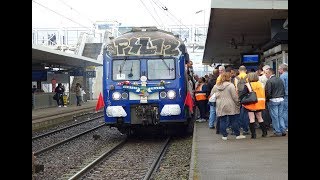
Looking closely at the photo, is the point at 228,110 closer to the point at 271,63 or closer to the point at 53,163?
the point at 53,163

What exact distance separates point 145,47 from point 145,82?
3.21ft

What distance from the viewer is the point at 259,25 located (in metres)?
14.8

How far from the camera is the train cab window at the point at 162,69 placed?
38.8 ft

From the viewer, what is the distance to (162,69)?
11.9 metres

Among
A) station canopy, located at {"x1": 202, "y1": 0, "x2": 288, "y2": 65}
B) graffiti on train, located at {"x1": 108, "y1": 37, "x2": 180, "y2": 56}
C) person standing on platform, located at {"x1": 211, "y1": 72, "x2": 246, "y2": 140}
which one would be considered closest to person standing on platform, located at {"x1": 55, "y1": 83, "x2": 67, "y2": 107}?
station canopy, located at {"x1": 202, "y1": 0, "x2": 288, "y2": 65}

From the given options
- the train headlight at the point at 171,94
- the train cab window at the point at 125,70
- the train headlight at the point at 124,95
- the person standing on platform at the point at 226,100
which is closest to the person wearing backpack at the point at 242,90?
the person standing on platform at the point at 226,100

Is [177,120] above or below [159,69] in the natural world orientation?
below

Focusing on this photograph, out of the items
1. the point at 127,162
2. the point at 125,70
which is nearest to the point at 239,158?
the point at 127,162

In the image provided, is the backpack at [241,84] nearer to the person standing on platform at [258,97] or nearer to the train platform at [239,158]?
the person standing on platform at [258,97]

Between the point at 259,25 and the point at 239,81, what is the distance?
494cm

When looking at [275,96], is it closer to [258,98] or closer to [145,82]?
[258,98]
